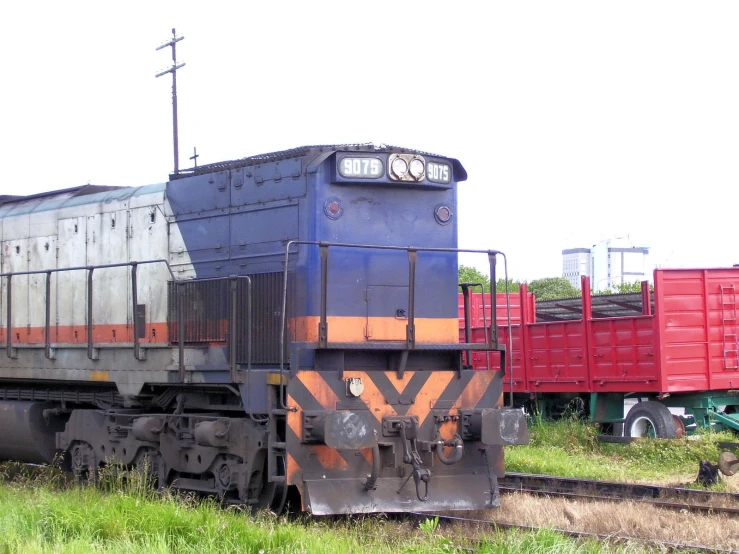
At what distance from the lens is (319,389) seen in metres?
7.43

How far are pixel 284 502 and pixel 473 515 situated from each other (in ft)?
5.44

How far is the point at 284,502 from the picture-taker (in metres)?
7.66

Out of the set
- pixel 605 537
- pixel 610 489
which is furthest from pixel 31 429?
pixel 605 537

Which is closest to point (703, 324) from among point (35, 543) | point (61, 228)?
point (61, 228)

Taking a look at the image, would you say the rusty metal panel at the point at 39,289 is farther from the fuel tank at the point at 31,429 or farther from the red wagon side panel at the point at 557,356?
the red wagon side panel at the point at 557,356

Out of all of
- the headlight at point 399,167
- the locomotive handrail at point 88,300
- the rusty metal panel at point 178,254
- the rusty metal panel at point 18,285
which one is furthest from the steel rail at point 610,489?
the rusty metal panel at point 18,285

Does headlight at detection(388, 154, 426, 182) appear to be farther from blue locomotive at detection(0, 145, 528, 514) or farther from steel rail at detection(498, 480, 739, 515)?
steel rail at detection(498, 480, 739, 515)

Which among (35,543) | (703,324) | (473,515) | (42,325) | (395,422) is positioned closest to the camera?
(35,543)

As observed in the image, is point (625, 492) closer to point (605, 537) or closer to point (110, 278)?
point (605, 537)

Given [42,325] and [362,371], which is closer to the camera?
[362,371]

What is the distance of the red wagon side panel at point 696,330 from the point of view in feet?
41.1

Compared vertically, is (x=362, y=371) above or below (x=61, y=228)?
below

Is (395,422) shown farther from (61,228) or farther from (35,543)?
(61,228)

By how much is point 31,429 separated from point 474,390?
4891 mm
